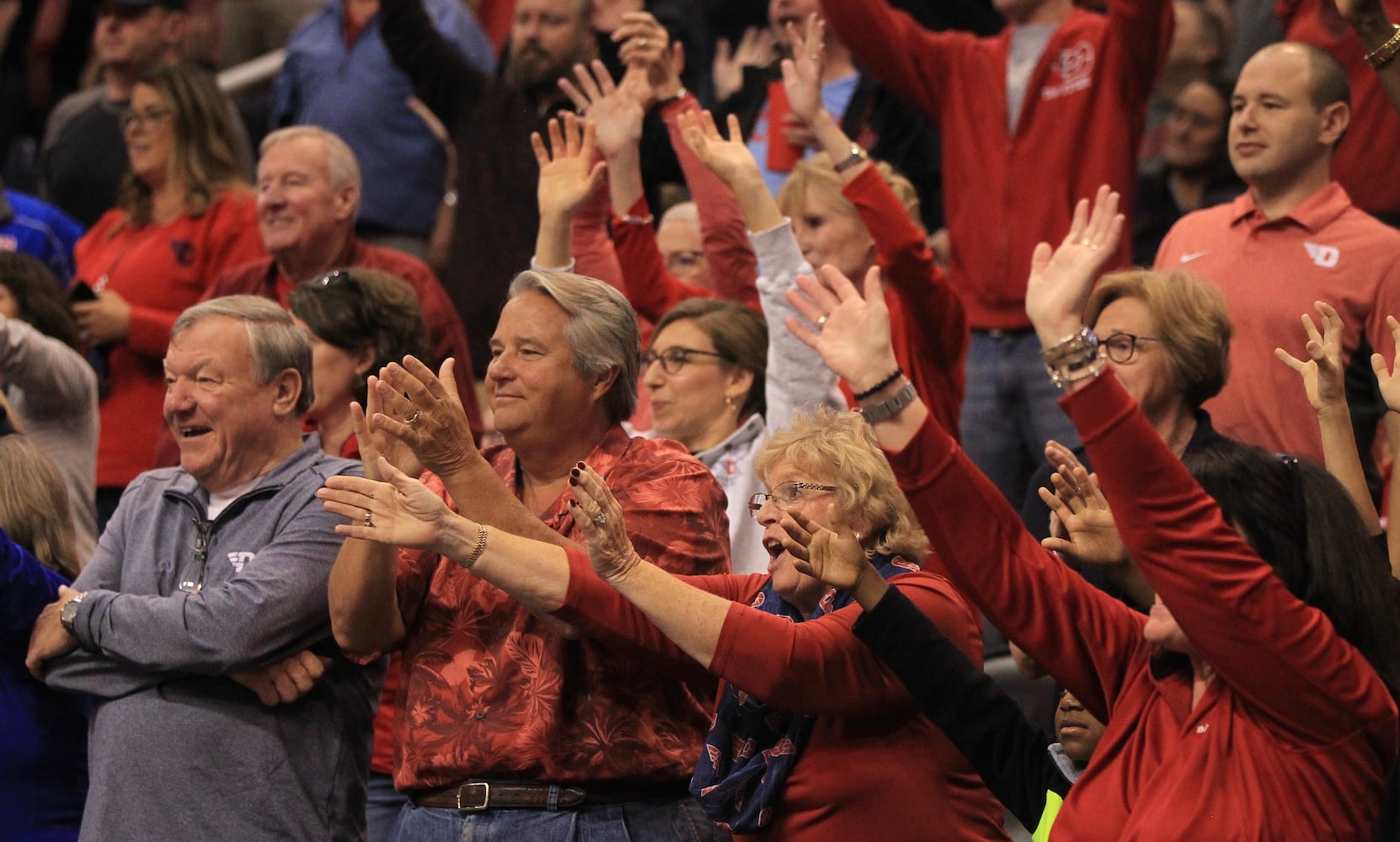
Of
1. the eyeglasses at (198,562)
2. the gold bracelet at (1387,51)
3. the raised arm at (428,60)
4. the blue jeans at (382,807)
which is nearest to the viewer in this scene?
the eyeglasses at (198,562)

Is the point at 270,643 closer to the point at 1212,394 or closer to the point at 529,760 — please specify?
the point at 529,760

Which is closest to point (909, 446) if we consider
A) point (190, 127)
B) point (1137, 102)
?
point (1137, 102)

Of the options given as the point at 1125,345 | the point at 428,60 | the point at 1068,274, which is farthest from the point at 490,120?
the point at 1068,274

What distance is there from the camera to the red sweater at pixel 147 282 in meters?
5.40

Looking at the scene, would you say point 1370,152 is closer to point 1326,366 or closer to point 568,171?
point 1326,366

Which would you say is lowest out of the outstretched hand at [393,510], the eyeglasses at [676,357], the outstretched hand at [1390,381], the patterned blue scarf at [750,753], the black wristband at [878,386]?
the patterned blue scarf at [750,753]

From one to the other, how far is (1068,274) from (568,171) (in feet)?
6.20

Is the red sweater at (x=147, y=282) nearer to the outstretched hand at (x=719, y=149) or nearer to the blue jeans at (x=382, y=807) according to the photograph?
the blue jeans at (x=382, y=807)

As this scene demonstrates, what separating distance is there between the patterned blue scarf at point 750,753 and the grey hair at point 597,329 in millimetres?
538

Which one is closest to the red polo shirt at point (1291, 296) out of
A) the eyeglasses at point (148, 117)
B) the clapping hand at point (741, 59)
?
the clapping hand at point (741, 59)

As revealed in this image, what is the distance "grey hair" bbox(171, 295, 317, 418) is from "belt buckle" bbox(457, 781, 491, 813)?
922 millimetres

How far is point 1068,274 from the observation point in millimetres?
2773

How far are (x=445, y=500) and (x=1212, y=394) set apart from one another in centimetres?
154

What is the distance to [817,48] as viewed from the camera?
191 inches
